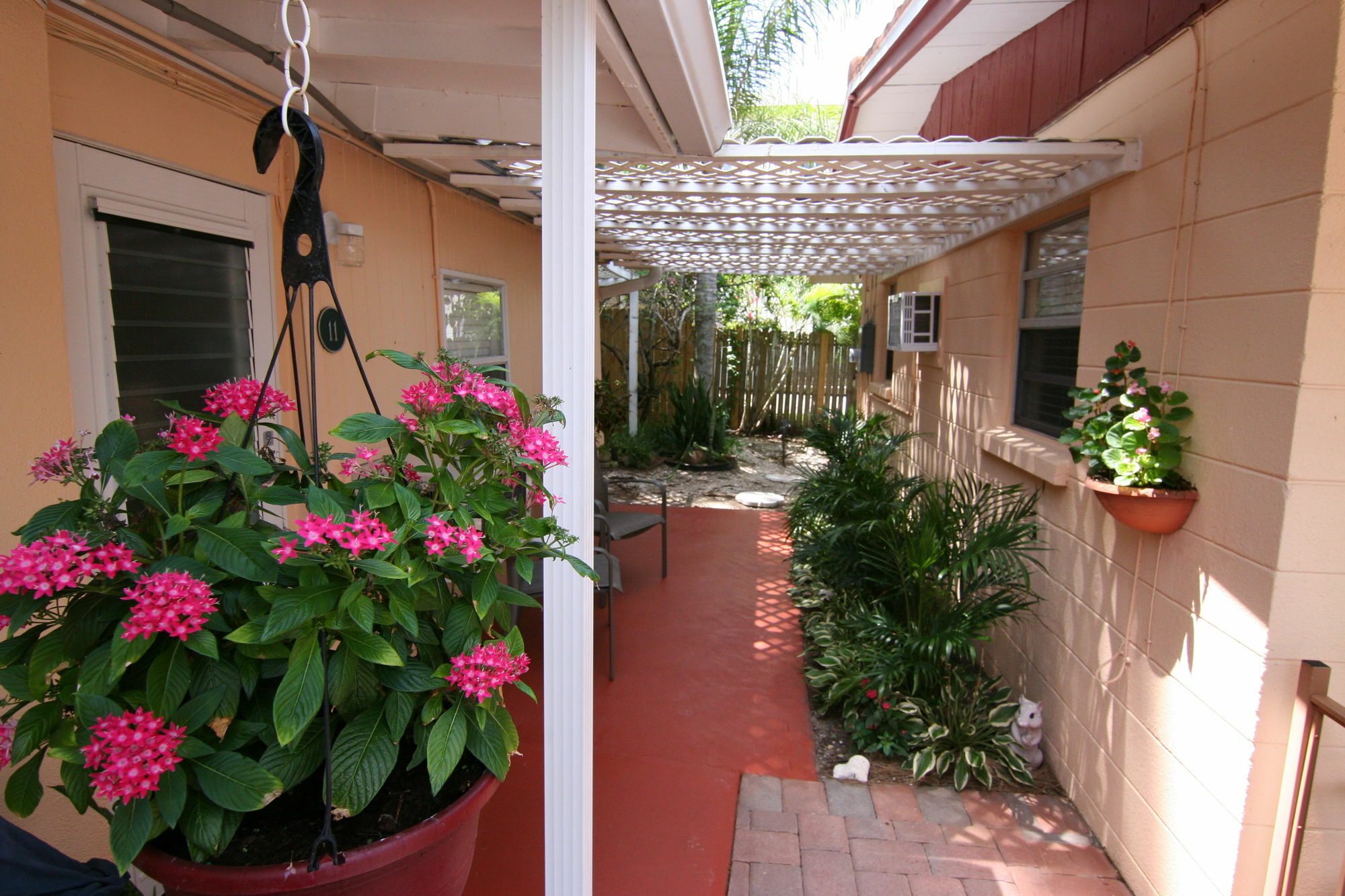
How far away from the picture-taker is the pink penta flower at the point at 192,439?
0.99 metres

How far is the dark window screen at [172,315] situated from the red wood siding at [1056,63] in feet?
9.85

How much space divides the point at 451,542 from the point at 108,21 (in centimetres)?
168

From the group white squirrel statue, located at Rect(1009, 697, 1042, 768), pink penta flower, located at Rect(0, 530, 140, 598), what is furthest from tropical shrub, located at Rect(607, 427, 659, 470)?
pink penta flower, located at Rect(0, 530, 140, 598)

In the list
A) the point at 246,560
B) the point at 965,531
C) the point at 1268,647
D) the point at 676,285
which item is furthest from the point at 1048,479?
the point at 676,285

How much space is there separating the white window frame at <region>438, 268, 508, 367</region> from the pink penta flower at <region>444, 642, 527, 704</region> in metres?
2.79

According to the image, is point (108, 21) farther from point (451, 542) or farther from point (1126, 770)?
point (1126, 770)

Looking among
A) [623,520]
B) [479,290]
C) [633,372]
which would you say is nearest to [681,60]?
[479,290]

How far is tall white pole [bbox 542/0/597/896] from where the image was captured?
55.1 inches

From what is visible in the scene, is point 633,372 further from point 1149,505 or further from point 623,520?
point 1149,505

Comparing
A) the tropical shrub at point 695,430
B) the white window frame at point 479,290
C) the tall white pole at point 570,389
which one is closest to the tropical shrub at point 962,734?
the tall white pole at point 570,389

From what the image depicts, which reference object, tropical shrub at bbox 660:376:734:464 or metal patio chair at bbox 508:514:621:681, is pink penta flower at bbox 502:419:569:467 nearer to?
metal patio chair at bbox 508:514:621:681

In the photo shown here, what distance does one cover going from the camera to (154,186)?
1.92m

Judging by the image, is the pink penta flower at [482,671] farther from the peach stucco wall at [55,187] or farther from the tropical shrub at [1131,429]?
the tropical shrub at [1131,429]

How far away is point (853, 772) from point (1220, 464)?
171 centimetres
